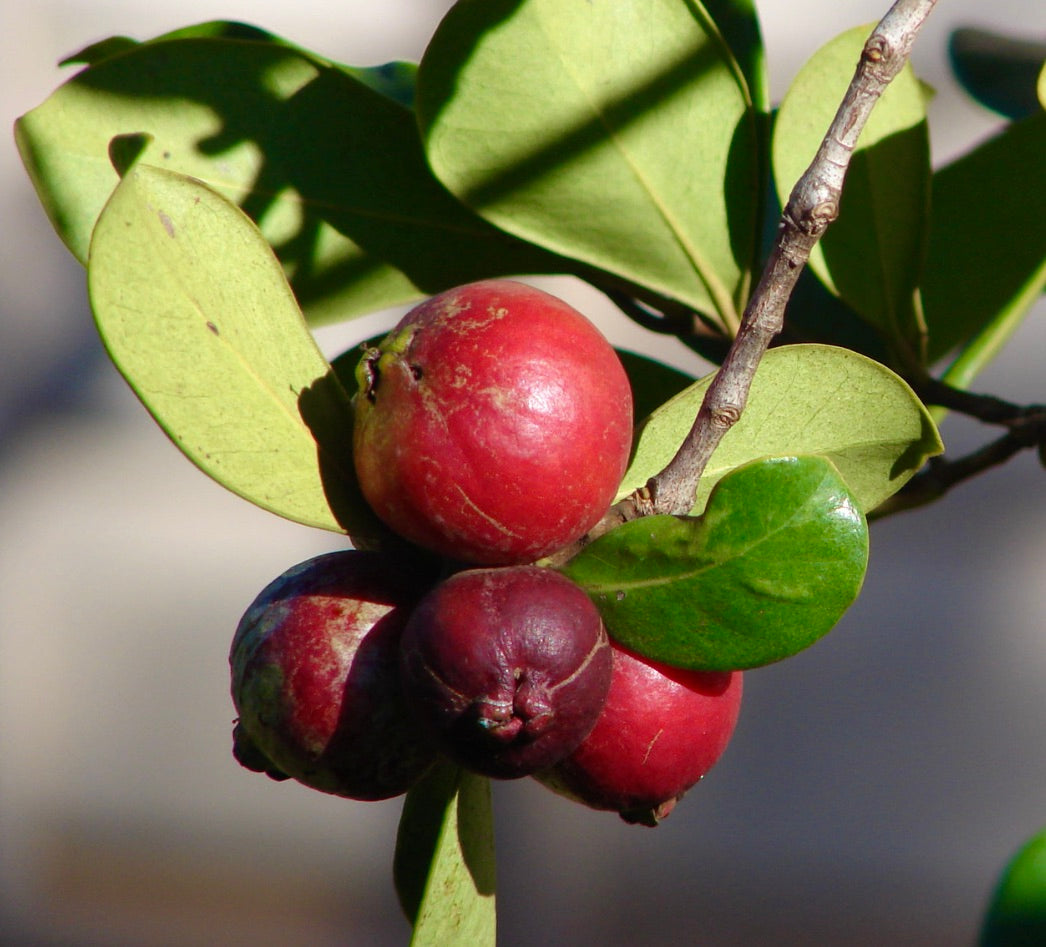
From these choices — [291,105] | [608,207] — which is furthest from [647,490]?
[291,105]

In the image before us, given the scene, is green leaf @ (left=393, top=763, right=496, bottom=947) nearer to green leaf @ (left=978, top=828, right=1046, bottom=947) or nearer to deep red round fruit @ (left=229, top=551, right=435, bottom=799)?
deep red round fruit @ (left=229, top=551, right=435, bottom=799)

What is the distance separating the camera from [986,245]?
2.81 feet

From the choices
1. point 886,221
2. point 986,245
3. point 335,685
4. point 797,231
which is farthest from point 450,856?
point 986,245

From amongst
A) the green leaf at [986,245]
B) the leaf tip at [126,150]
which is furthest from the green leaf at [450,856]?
the green leaf at [986,245]

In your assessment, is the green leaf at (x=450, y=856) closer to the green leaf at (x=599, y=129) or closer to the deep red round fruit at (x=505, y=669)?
the deep red round fruit at (x=505, y=669)

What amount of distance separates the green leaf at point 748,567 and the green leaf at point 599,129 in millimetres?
246

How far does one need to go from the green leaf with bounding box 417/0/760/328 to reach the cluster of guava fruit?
14 cm

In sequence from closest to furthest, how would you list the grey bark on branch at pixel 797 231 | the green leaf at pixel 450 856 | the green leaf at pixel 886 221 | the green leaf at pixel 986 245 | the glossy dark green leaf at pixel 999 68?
the grey bark on branch at pixel 797 231 → the green leaf at pixel 450 856 → the green leaf at pixel 886 221 → the green leaf at pixel 986 245 → the glossy dark green leaf at pixel 999 68

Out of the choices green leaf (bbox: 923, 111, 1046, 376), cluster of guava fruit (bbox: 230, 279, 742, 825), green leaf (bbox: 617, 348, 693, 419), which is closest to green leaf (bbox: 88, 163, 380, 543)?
cluster of guava fruit (bbox: 230, 279, 742, 825)

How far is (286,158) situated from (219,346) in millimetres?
226

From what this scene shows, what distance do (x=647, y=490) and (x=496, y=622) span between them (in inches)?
4.2

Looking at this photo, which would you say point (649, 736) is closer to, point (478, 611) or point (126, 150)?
point (478, 611)

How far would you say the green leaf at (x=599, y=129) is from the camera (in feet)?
2.03

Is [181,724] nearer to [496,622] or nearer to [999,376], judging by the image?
[999,376]
